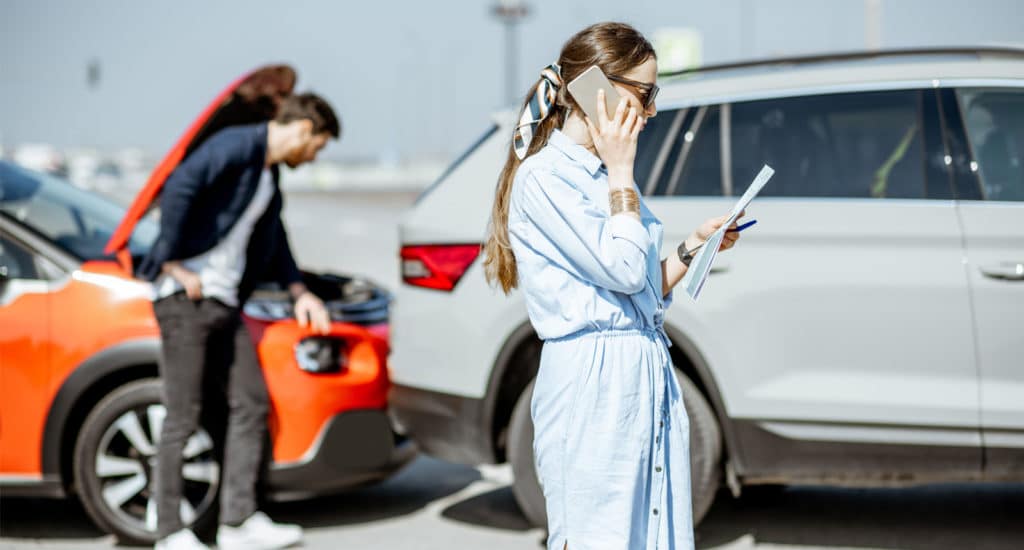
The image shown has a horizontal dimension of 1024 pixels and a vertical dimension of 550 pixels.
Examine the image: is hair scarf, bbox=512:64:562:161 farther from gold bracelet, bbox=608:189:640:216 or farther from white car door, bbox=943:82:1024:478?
white car door, bbox=943:82:1024:478

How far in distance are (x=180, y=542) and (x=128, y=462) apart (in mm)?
424

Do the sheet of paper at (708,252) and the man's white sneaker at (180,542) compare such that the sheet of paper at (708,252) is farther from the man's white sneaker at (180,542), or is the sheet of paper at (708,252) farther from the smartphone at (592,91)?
the man's white sneaker at (180,542)

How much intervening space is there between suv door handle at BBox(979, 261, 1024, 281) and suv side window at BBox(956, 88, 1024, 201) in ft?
1.18

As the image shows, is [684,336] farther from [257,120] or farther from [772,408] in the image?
[257,120]

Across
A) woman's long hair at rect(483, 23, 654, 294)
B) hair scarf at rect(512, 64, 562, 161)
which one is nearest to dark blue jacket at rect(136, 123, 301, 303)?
woman's long hair at rect(483, 23, 654, 294)

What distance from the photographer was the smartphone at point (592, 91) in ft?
8.40

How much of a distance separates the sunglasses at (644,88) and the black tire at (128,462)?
2750 mm

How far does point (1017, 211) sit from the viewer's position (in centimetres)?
421

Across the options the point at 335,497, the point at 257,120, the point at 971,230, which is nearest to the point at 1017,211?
the point at 971,230

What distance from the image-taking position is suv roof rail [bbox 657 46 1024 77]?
4555mm

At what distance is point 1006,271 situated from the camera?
412 centimetres

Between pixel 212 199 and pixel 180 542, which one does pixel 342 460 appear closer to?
pixel 180 542

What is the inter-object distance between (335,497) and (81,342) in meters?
→ 1.50

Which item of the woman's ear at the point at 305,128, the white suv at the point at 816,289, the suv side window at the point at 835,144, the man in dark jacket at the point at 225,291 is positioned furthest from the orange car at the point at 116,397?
the suv side window at the point at 835,144
